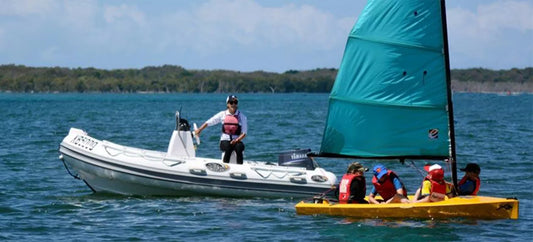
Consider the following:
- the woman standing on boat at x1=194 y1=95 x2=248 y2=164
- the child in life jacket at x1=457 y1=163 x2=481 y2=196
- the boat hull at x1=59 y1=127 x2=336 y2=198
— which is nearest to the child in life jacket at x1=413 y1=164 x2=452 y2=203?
the child in life jacket at x1=457 y1=163 x2=481 y2=196

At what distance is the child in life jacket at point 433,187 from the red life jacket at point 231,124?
421cm

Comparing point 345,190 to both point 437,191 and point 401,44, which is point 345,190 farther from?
point 401,44

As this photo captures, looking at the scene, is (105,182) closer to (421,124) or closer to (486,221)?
(421,124)

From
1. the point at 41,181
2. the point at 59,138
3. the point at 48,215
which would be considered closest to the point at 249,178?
the point at 48,215

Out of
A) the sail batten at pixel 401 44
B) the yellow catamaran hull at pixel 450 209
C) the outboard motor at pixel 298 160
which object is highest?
the sail batten at pixel 401 44

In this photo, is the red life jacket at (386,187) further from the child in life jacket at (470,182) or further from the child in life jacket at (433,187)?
the child in life jacket at (470,182)

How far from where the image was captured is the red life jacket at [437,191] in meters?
15.8

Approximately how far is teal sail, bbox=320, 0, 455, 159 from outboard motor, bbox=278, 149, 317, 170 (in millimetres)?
1377

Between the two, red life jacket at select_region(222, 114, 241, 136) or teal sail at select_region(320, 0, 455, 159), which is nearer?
teal sail at select_region(320, 0, 455, 159)

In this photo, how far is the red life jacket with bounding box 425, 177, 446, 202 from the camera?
622 inches

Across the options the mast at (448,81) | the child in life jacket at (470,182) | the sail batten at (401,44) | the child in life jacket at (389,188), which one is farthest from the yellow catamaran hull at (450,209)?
the sail batten at (401,44)

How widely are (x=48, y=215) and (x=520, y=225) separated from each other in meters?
8.78

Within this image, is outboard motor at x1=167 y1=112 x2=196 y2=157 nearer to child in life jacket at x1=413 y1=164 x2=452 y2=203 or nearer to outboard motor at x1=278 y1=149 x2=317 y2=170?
outboard motor at x1=278 y1=149 x2=317 y2=170

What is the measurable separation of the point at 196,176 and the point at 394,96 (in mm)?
4398
